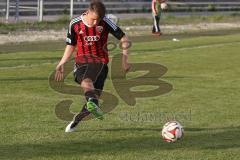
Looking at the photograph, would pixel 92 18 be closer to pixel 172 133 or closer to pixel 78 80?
pixel 78 80

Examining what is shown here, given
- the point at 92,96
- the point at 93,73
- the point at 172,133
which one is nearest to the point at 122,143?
the point at 172,133

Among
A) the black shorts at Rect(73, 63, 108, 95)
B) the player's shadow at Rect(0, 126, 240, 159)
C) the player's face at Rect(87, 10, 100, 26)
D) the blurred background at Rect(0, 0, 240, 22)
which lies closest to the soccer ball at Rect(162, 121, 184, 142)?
the player's shadow at Rect(0, 126, 240, 159)

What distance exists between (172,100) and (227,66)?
644cm

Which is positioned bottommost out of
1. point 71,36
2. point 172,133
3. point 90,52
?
point 172,133

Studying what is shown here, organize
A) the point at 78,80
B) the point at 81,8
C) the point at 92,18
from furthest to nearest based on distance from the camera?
the point at 81,8 < the point at 78,80 < the point at 92,18

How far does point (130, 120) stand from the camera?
10.1 metres

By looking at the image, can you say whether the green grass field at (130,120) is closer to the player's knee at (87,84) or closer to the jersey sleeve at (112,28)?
the player's knee at (87,84)

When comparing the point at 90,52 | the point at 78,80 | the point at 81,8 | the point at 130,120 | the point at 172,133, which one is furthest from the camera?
the point at 81,8

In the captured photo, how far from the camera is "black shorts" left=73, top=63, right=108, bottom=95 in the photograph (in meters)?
9.10

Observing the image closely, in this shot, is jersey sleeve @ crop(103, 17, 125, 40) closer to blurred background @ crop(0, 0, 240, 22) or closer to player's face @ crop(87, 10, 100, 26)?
player's face @ crop(87, 10, 100, 26)

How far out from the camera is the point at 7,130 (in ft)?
29.9

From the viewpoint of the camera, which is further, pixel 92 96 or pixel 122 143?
pixel 92 96

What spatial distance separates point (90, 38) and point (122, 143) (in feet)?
5.45

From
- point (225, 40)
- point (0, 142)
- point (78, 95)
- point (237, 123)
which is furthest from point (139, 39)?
point (0, 142)
